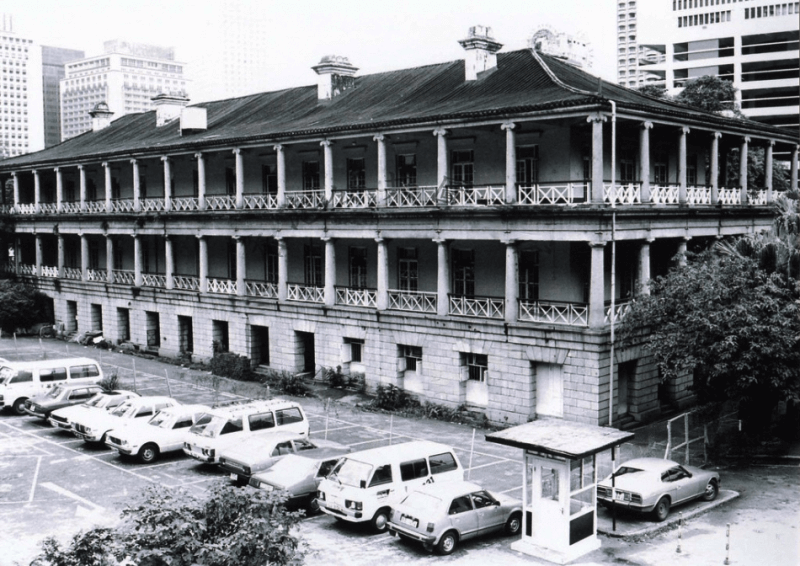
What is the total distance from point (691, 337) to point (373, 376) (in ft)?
47.5

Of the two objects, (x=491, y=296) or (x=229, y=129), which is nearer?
(x=491, y=296)

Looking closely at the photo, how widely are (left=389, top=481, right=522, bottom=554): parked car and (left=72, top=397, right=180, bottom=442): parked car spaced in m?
12.1

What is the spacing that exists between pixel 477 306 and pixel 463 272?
205 cm

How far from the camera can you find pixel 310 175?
40531 mm

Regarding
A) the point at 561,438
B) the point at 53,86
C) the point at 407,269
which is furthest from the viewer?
the point at 53,86

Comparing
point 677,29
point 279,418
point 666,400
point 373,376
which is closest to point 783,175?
point 666,400

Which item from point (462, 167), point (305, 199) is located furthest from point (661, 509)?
point (305, 199)

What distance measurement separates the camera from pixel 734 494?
2256cm

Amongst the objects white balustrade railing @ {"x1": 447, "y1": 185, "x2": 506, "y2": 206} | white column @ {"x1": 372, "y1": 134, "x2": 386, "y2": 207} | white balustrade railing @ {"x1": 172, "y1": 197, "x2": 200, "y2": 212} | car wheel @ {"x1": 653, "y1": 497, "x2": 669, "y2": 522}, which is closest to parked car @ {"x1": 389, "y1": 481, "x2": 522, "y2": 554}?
car wheel @ {"x1": 653, "y1": 497, "x2": 669, "y2": 522}

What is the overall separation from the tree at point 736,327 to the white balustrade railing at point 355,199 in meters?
13.0

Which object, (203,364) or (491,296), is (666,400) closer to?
(491,296)

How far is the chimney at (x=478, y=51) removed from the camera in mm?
36250

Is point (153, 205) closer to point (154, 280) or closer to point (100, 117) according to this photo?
point (154, 280)

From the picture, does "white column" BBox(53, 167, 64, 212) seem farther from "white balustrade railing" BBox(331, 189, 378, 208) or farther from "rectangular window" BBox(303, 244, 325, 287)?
"white balustrade railing" BBox(331, 189, 378, 208)
